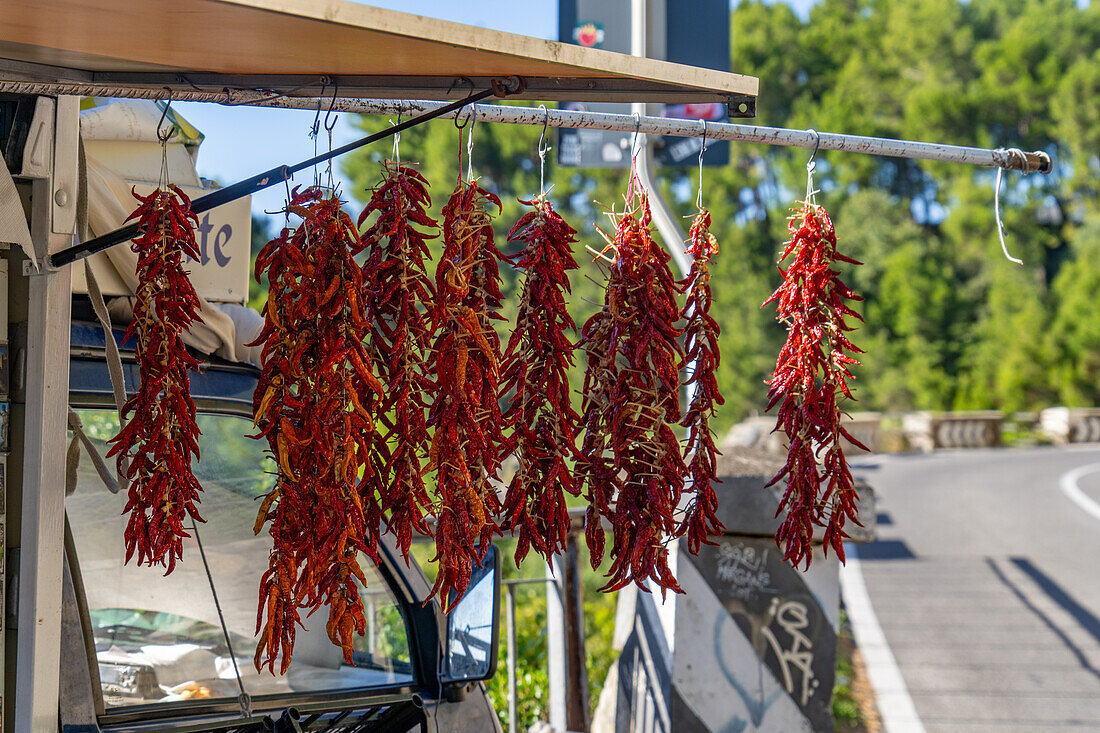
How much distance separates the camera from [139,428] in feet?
7.81

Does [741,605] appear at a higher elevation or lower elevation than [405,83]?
lower

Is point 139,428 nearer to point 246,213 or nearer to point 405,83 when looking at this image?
point 405,83

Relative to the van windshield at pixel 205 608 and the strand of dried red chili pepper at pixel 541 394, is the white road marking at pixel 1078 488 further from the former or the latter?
the strand of dried red chili pepper at pixel 541 394

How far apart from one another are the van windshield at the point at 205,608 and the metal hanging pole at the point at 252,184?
65 centimetres

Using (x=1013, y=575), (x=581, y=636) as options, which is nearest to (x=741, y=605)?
(x=581, y=636)

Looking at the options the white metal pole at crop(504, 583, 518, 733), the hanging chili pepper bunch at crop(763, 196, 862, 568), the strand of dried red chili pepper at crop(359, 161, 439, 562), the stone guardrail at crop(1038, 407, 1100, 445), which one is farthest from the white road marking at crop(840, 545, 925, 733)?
the stone guardrail at crop(1038, 407, 1100, 445)

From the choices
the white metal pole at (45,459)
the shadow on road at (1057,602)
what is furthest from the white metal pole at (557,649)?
the shadow on road at (1057,602)

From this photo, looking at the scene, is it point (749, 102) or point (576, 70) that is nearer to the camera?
point (576, 70)

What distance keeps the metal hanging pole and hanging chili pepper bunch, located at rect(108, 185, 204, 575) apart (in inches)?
2.4

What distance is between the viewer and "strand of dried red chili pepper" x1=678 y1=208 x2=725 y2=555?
112 inches

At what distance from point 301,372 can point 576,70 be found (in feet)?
2.94

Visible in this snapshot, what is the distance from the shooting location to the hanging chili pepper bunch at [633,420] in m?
2.68

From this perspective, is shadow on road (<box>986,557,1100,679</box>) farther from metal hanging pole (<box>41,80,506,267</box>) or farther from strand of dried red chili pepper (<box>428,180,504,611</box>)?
metal hanging pole (<box>41,80,506,267</box>)

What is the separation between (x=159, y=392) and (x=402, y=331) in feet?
2.03
